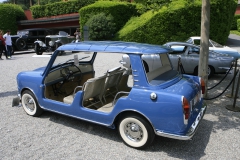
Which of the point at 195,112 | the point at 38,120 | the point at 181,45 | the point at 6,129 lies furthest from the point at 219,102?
the point at 6,129

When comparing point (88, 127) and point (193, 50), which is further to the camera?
point (193, 50)

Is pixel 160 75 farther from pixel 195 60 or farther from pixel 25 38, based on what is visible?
pixel 25 38

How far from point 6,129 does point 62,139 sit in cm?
126

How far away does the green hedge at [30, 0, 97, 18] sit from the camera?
2580cm

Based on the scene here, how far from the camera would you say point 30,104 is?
4.62 meters

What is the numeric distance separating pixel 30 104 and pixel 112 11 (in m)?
16.0

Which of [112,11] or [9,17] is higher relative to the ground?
[9,17]

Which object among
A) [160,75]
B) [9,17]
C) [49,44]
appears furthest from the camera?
[9,17]

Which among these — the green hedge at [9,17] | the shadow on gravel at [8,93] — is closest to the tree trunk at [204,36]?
the shadow on gravel at [8,93]

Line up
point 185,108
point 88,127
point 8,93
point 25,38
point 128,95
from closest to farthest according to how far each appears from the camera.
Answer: point 185,108, point 128,95, point 88,127, point 8,93, point 25,38

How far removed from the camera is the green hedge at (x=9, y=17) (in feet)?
82.4

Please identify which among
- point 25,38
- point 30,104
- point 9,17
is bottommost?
point 30,104

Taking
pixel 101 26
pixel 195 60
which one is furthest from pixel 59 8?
pixel 195 60

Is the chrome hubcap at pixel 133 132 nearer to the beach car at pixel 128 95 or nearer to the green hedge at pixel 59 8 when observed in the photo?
the beach car at pixel 128 95
